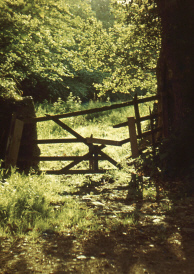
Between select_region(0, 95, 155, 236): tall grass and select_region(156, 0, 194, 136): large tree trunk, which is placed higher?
select_region(156, 0, 194, 136): large tree trunk

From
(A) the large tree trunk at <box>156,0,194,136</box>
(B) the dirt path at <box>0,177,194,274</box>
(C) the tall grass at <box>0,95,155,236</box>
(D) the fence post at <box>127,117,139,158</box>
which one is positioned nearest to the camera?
(B) the dirt path at <box>0,177,194,274</box>

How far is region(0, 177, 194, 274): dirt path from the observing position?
3.58 metres

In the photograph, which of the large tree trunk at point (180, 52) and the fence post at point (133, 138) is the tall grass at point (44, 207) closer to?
the fence post at point (133, 138)

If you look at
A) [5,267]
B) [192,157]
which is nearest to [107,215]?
[5,267]

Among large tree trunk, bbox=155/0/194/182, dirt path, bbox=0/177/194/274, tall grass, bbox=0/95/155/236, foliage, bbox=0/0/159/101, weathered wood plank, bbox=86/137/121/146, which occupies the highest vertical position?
foliage, bbox=0/0/159/101

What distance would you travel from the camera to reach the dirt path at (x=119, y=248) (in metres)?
3.58

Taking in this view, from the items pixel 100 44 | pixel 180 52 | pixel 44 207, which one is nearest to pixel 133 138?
pixel 180 52

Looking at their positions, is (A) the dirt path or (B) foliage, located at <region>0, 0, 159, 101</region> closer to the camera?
(A) the dirt path

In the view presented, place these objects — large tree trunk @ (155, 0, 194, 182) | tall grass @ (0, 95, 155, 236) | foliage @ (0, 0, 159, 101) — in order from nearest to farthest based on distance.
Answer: tall grass @ (0, 95, 155, 236)
large tree trunk @ (155, 0, 194, 182)
foliage @ (0, 0, 159, 101)

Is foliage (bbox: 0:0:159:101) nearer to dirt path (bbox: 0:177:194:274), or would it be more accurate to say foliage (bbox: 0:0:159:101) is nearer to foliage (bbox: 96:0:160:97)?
foliage (bbox: 96:0:160:97)

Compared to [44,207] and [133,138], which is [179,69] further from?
[44,207]

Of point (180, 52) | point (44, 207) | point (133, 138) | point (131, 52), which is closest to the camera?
point (44, 207)

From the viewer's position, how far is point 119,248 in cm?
416

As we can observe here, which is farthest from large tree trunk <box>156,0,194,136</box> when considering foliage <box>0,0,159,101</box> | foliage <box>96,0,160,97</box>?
foliage <box>96,0,160,97</box>
